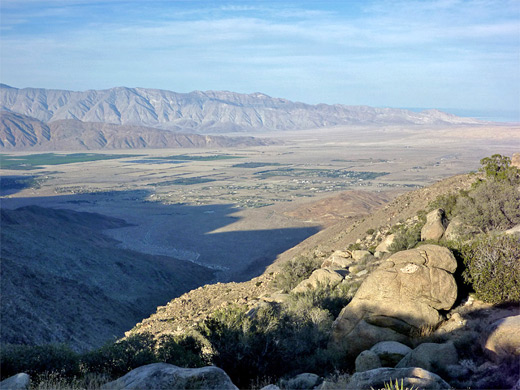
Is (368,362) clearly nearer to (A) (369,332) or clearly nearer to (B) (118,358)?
(A) (369,332)

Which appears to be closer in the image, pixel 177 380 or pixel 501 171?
pixel 177 380

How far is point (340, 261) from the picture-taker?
53.6 ft

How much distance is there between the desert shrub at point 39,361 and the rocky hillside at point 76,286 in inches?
413

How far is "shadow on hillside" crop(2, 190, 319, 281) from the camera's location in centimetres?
3905

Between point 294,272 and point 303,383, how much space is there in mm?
10037

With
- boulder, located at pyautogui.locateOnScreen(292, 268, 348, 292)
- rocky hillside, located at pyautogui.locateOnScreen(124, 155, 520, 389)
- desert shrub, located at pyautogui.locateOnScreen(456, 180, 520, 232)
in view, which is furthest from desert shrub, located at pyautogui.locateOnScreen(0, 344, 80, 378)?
desert shrub, located at pyautogui.locateOnScreen(456, 180, 520, 232)

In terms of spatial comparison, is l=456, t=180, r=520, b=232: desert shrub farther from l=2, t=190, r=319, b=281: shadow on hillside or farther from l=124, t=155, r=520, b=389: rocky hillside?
l=2, t=190, r=319, b=281: shadow on hillside

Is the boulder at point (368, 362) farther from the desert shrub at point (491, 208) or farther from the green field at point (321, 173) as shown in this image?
the green field at point (321, 173)

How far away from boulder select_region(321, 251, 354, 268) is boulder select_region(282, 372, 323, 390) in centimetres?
900

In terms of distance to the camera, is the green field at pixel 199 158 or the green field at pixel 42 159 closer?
the green field at pixel 42 159

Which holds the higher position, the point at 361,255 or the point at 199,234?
the point at 361,255

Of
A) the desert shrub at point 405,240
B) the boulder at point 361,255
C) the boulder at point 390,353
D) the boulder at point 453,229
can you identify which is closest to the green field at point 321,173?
the boulder at point 361,255

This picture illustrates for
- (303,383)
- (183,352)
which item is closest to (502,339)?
(303,383)

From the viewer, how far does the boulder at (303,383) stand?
22.9ft
